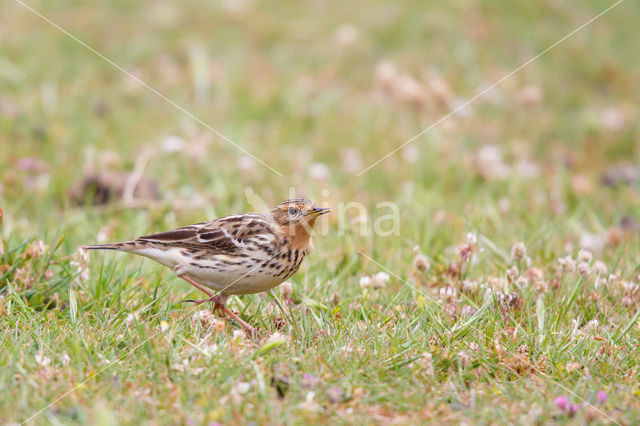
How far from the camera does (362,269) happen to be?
20.6 ft

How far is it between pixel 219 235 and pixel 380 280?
1189 mm

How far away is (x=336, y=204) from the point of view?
7.83 metres

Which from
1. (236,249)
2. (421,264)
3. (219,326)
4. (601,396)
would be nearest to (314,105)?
(421,264)

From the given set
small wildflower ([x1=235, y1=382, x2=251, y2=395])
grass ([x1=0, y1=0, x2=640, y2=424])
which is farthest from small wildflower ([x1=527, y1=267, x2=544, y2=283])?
small wildflower ([x1=235, y1=382, x2=251, y2=395])

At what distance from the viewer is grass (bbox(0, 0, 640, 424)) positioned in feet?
13.7

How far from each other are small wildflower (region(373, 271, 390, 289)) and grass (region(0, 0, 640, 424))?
72 mm

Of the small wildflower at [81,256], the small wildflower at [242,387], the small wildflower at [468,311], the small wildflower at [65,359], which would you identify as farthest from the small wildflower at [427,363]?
the small wildflower at [81,256]

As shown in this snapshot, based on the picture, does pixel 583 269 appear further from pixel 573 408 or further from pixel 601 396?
pixel 573 408

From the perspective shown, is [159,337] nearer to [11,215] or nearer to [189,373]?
[189,373]

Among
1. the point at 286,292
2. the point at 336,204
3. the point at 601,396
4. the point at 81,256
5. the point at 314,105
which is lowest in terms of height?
the point at 601,396

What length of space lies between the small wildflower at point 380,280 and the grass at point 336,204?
72mm

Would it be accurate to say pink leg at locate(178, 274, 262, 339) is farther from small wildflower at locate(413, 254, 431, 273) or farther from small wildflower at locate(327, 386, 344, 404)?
small wildflower at locate(413, 254, 431, 273)

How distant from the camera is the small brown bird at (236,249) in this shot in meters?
5.11

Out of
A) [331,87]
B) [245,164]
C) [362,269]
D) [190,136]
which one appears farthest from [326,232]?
[331,87]
